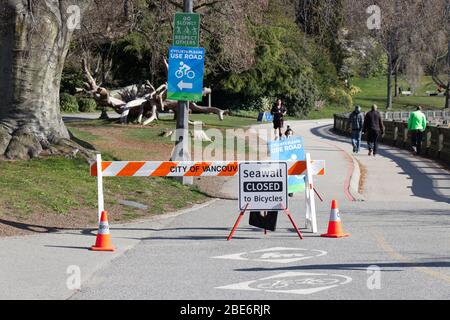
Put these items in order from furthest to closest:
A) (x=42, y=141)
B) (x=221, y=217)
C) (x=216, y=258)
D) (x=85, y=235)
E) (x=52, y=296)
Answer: (x=42, y=141), (x=221, y=217), (x=85, y=235), (x=216, y=258), (x=52, y=296)

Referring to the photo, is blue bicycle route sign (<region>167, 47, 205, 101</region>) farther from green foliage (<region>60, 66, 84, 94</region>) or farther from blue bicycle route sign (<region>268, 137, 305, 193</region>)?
green foliage (<region>60, 66, 84, 94</region>)

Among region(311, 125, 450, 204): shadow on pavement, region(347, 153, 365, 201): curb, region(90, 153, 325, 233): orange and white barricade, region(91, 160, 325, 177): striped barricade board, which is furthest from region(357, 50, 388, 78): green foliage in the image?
region(91, 160, 325, 177): striped barricade board

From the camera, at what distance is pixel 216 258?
38.4ft

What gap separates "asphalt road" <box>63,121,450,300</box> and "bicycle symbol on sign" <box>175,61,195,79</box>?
115 inches

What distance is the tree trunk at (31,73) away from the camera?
1862 cm

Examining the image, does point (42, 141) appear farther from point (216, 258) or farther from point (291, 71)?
point (291, 71)

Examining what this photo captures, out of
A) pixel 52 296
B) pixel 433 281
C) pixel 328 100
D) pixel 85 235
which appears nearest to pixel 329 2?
pixel 85 235

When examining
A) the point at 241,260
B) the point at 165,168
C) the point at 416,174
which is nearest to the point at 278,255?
the point at 241,260

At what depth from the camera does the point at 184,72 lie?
19828 mm

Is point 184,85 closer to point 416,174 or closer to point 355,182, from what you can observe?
point 355,182

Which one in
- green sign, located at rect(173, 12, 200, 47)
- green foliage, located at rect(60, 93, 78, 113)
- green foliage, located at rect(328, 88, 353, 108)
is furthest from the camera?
green foliage, located at rect(328, 88, 353, 108)

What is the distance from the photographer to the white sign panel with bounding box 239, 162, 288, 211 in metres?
13.7

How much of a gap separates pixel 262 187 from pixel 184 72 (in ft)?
22.1

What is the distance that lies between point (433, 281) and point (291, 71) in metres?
58.8
